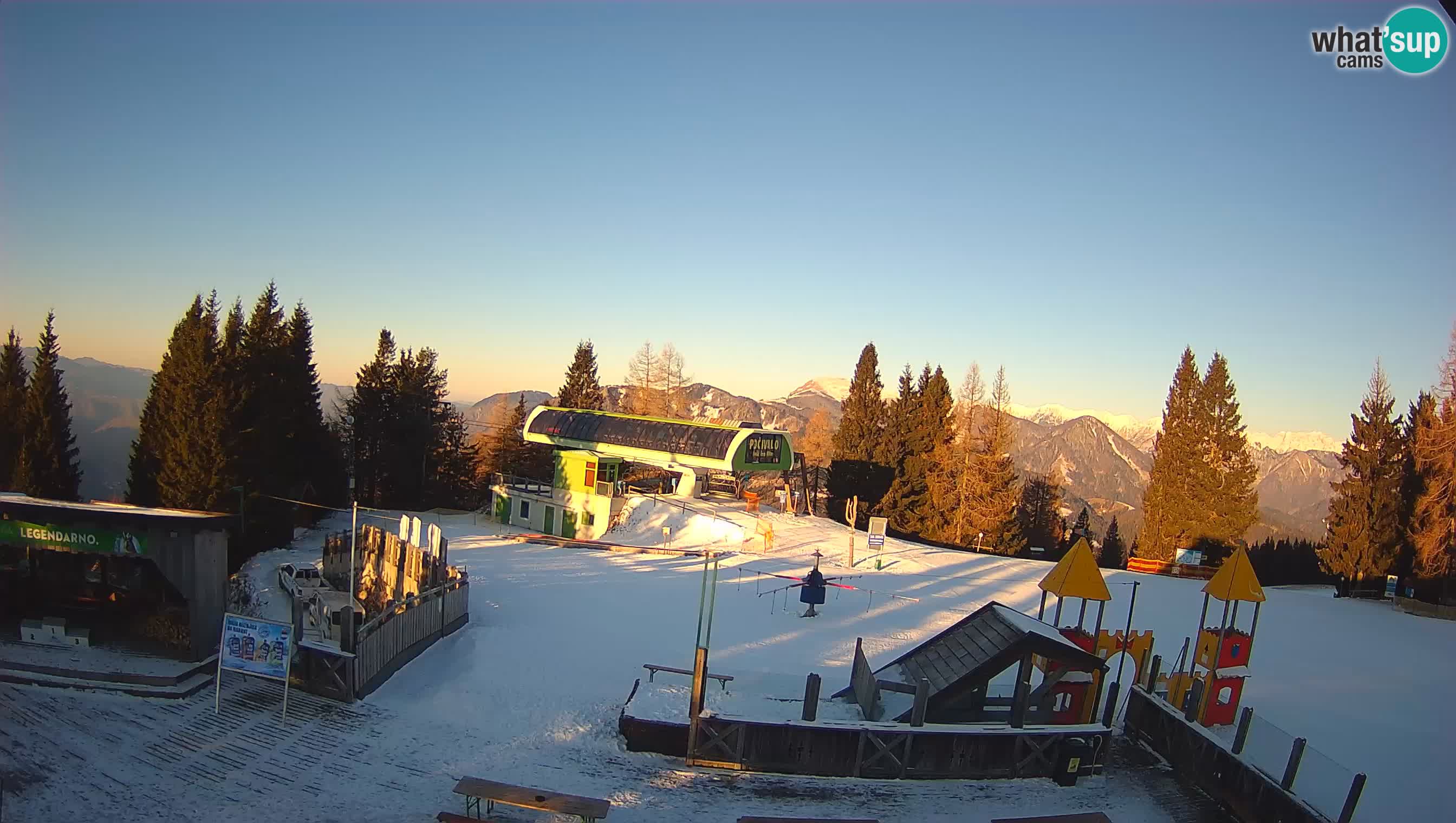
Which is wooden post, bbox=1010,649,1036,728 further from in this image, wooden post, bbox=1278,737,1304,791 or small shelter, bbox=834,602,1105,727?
wooden post, bbox=1278,737,1304,791

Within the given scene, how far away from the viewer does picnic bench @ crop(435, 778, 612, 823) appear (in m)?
8.48

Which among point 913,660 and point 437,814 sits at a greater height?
point 913,660

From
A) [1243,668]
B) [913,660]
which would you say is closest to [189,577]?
[913,660]

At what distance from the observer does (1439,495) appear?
28.6m

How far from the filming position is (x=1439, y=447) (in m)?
28.7

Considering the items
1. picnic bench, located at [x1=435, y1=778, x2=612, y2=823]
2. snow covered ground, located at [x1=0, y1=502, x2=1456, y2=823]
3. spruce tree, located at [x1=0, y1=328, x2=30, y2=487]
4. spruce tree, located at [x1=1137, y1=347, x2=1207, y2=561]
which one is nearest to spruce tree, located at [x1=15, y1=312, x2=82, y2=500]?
spruce tree, located at [x1=0, y1=328, x2=30, y2=487]

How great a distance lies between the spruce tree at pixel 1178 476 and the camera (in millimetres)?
39281

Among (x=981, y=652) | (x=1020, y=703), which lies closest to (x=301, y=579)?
(x=981, y=652)

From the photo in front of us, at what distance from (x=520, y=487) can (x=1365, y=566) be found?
3709 centimetres

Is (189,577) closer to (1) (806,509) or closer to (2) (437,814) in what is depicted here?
(2) (437,814)

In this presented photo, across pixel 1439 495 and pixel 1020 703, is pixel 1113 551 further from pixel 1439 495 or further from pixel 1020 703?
pixel 1020 703

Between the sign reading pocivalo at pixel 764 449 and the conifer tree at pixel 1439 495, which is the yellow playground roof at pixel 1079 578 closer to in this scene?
the sign reading pocivalo at pixel 764 449

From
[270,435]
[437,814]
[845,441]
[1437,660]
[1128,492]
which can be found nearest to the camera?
[437,814]

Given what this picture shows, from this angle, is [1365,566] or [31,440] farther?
[1365,566]
